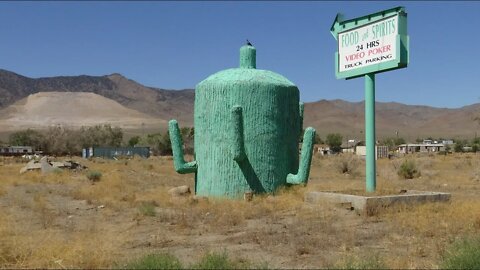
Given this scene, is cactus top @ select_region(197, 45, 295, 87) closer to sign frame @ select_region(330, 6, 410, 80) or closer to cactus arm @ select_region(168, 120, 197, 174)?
cactus arm @ select_region(168, 120, 197, 174)

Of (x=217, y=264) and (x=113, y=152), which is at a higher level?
(x=113, y=152)

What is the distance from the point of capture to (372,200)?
12.1 metres

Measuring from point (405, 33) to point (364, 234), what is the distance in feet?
18.8

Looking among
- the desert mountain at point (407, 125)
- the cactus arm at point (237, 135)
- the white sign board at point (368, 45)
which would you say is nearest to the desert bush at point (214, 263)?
the cactus arm at point (237, 135)

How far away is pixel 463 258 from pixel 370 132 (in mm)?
7797

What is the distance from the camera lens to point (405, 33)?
536 inches

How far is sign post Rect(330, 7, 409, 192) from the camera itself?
13555mm

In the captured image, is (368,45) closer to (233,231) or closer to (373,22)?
(373,22)

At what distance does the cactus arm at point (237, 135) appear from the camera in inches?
583

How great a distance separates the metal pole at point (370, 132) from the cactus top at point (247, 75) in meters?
2.41

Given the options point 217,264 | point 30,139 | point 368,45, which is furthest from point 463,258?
point 30,139

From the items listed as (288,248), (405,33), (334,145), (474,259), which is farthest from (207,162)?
(334,145)

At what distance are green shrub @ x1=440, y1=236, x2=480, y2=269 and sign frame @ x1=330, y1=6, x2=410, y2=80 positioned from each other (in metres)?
6.96

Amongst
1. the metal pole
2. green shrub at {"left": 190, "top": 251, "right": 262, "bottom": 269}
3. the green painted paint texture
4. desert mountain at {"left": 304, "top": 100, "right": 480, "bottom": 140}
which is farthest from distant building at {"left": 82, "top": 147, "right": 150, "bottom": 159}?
desert mountain at {"left": 304, "top": 100, "right": 480, "bottom": 140}
